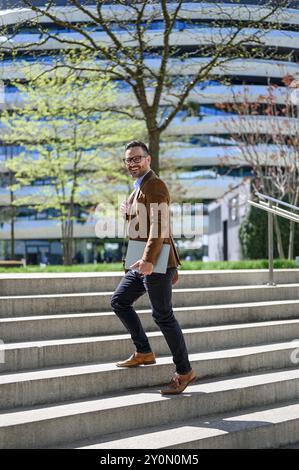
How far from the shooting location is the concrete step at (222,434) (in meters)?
4.14

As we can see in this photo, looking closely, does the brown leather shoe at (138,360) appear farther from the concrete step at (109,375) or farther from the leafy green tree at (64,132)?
the leafy green tree at (64,132)

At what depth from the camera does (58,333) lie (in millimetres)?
5680

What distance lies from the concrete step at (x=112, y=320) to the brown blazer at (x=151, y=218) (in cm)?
141

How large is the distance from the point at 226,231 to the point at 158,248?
76.1 ft

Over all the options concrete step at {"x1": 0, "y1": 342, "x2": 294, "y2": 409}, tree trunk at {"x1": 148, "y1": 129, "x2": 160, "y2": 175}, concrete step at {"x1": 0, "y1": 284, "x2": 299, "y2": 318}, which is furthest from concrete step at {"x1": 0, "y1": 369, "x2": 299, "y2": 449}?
tree trunk at {"x1": 148, "y1": 129, "x2": 160, "y2": 175}

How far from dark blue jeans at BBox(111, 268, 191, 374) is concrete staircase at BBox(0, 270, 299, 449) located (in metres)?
0.36

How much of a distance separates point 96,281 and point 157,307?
8.78 feet

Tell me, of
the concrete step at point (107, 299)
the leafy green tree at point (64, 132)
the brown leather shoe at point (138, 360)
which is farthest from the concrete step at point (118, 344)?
the leafy green tree at point (64, 132)

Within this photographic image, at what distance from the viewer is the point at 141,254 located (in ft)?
15.7

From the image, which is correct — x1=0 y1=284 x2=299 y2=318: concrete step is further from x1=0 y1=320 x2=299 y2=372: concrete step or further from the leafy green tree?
the leafy green tree

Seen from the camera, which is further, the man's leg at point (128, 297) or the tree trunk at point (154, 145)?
the tree trunk at point (154, 145)

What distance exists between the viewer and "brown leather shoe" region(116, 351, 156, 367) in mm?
5012

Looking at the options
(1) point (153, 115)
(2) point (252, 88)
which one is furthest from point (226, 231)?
(2) point (252, 88)
